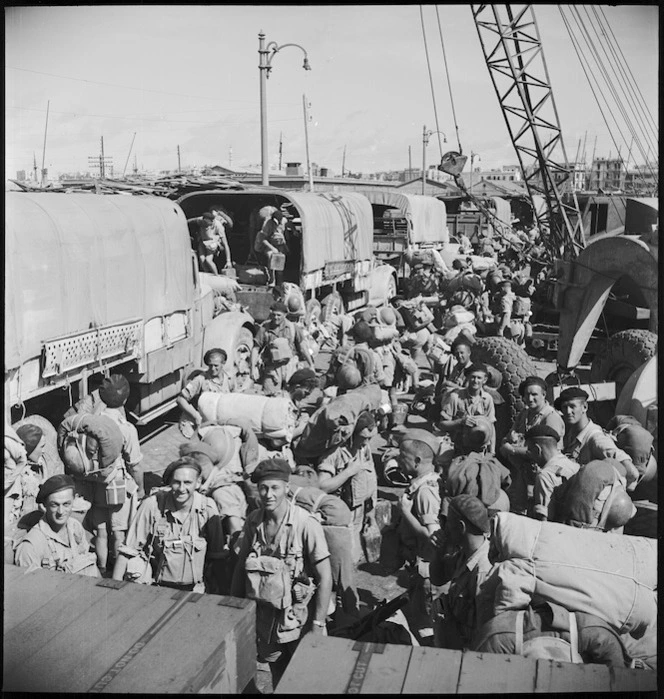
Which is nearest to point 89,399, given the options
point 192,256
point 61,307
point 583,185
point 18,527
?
point 61,307

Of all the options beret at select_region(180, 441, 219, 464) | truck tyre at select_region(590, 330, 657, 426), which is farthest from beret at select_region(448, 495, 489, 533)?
truck tyre at select_region(590, 330, 657, 426)

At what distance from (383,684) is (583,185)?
46037 millimetres

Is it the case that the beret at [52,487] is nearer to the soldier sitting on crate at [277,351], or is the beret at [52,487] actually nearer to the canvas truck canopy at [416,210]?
the soldier sitting on crate at [277,351]

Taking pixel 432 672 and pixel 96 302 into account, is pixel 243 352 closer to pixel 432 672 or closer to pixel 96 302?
pixel 96 302

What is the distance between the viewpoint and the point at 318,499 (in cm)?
495

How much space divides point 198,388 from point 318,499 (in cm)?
300

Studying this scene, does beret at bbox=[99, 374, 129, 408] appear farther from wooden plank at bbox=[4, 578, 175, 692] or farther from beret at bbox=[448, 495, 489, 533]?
beret at bbox=[448, 495, 489, 533]

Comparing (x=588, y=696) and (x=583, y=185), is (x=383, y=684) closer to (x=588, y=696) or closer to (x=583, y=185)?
(x=588, y=696)

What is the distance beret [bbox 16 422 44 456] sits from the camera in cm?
602

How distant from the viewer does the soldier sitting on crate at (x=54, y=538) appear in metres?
4.51

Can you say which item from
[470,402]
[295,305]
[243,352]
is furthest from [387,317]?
[470,402]

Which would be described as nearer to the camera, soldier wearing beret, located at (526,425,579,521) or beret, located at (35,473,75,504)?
beret, located at (35,473,75,504)

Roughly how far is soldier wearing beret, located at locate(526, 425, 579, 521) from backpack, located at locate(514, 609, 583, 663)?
1.82 metres

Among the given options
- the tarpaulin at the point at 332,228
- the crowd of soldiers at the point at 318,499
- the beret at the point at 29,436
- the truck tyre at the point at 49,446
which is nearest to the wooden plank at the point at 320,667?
the crowd of soldiers at the point at 318,499
